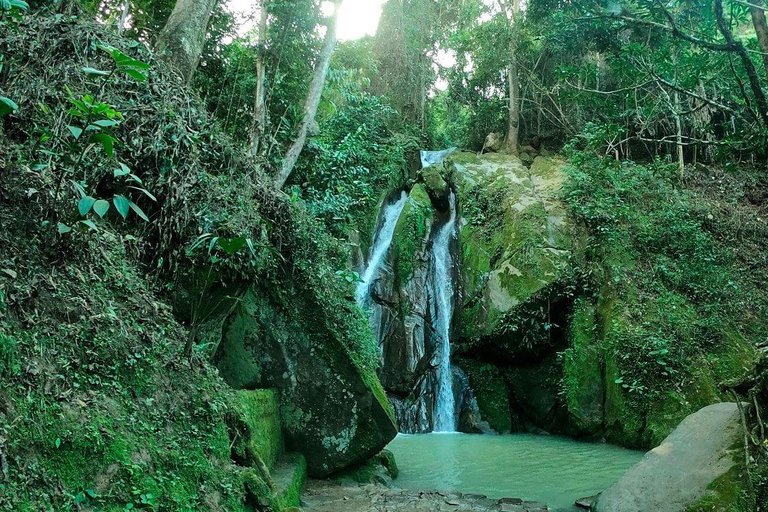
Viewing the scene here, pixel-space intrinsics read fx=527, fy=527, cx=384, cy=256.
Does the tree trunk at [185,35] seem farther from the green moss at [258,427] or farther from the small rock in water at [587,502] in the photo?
the small rock in water at [587,502]

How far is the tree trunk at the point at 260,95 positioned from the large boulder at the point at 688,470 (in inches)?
222

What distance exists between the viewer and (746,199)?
13141 mm

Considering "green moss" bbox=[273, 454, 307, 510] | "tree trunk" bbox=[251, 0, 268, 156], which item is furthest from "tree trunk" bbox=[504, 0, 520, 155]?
"green moss" bbox=[273, 454, 307, 510]

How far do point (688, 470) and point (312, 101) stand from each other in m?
6.80

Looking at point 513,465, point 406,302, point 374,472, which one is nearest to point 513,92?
point 406,302

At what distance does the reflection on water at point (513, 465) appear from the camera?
19.5 ft

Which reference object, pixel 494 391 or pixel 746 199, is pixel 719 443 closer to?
pixel 494 391

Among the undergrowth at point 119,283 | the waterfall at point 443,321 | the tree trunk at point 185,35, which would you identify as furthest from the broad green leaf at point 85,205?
the waterfall at point 443,321

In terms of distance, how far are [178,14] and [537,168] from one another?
10686mm

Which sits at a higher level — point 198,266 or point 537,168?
point 537,168

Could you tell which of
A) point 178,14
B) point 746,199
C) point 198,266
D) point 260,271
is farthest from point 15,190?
point 746,199

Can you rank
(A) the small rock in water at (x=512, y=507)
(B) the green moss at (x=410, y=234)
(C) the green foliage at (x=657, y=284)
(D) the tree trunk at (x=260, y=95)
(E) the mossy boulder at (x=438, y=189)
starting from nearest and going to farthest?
(A) the small rock in water at (x=512, y=507)
(D) the tree trunk at (x=260, y=95)
(C) the green foliage at (x=657, y=284)
(B) the green moss at (x=410, y=234)
(E) the mossy boulder at (x=438, y=189)

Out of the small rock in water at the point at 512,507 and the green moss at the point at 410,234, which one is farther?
Answer: the green moss at the point at 410,234

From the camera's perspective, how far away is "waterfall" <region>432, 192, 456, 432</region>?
36.2ft
